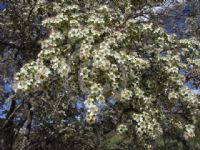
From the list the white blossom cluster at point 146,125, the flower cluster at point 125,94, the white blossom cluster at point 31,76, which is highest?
the white blossom cluster at point 31,76

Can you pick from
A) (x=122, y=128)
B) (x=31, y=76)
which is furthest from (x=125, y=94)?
(x=31, y=76)

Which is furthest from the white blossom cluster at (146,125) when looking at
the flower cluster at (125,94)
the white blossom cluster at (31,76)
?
the white blossom cluster at (31,76)

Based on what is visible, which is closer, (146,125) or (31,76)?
(31,76)

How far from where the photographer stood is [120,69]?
7891 mm

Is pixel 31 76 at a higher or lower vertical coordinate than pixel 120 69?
higher

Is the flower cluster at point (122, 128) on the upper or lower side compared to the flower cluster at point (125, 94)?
lower

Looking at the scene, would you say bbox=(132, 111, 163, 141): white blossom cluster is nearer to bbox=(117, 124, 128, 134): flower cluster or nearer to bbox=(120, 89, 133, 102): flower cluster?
bbox=(117, 124, 128, 134): flower cluster

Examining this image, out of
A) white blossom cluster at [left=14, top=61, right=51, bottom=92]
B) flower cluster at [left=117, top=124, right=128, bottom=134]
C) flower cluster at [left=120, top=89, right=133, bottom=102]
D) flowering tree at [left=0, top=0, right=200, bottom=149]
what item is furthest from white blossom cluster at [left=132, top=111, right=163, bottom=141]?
white blossom cluster at [left=14, top=61, right=51, bottom=92]

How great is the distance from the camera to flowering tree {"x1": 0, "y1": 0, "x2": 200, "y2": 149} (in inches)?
300

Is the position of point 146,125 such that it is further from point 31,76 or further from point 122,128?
point 31,76

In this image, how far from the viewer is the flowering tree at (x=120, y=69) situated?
25.0ft

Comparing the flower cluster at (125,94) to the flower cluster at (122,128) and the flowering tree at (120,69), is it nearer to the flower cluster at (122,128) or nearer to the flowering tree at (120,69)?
the flowering tree at (120,69)

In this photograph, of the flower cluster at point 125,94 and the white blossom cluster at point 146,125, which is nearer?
the flower cluster at point 125,94

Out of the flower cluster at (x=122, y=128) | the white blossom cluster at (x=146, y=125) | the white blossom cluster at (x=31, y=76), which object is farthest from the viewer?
the flower cluster at (x=122, y=128)
